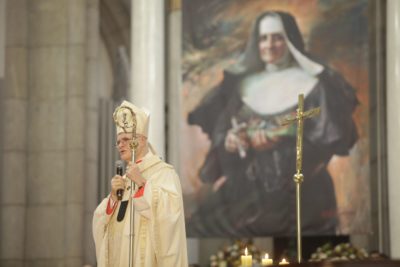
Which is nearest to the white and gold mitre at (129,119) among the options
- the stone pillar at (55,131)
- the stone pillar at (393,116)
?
the stone pillar at (393,116)

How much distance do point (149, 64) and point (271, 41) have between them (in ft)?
6.77

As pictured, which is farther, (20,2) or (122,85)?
(122,85)

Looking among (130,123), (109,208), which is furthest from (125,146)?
(109,208)

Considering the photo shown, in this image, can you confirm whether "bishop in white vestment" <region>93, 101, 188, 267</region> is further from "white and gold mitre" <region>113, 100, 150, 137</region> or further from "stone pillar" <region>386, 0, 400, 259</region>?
"stone pillar" <region>386, 0, 400, 259</region>

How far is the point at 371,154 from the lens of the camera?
559 inches

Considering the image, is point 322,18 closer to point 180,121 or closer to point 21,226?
point 180,121

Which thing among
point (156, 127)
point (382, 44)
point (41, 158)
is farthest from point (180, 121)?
point (382, 44)

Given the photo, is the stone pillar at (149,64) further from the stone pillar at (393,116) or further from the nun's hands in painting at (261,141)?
the stone pillar at (393,116)

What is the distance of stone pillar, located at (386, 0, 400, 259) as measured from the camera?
12.6 metres

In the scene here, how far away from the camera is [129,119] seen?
25.0 ft

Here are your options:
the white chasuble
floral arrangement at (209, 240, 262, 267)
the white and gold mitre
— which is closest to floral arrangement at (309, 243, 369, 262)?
floral arrangement at (209, 240, 262, 267)

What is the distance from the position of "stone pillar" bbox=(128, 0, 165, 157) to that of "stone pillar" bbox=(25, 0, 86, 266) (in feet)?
6.33

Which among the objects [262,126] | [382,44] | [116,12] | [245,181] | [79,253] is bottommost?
[79,253]

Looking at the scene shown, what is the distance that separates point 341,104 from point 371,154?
4.13 feet
